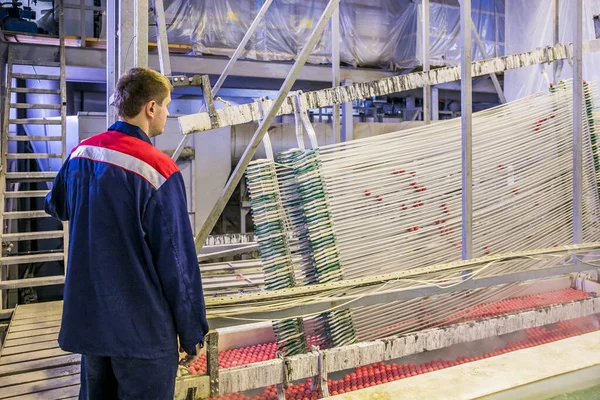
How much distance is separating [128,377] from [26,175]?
421 cm

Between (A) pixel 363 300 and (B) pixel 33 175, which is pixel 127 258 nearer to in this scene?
(A) pixel 363 300

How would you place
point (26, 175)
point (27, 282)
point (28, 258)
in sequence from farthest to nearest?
1. point (26, 175)
2. point (28, 258)
3. point (27, 282)

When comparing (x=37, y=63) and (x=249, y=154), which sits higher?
(x=37, y=63)

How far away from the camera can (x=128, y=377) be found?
144 centimetres

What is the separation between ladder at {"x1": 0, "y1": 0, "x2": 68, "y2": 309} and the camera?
4465 mm

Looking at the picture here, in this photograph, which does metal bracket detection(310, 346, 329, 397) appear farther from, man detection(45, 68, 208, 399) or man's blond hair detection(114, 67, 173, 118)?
man's blond hair detection(114, 67, 173, 118)

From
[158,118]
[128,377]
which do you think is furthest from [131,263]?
[158,118]

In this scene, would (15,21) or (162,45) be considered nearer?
(162,45)

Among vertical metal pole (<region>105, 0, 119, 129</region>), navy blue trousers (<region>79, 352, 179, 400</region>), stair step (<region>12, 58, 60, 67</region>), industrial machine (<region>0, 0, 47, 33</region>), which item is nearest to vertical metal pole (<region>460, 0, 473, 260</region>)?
navy blue trousers (<region>79, 352, 179, 400</region>)

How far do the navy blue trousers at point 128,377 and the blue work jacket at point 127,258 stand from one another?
0.14ft

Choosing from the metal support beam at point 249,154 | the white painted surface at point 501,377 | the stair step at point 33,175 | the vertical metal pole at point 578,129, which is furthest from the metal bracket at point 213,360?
the stair step at point 33,175

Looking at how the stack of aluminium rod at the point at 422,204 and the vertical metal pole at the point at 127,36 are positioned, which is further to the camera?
the stack of aluminium rod at the point at 422,204

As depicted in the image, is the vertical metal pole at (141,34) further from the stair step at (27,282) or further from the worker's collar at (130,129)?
the stair step at (27,282)

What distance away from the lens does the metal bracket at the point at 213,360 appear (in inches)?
81.9
